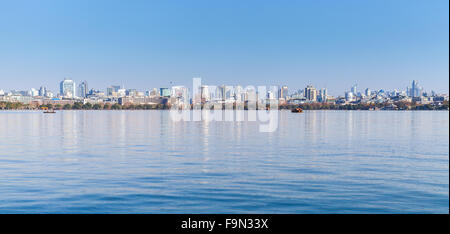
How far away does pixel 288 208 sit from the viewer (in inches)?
536

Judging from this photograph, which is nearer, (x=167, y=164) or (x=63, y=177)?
(x=63, y=177)

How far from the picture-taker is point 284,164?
23.0m

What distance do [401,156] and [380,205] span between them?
542 inches

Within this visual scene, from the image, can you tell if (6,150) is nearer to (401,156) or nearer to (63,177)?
(63,177)

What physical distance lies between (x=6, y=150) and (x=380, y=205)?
23878 mm

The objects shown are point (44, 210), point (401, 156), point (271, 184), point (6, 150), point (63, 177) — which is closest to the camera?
point (44, 210)

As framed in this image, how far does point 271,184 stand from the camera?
57.2ft
